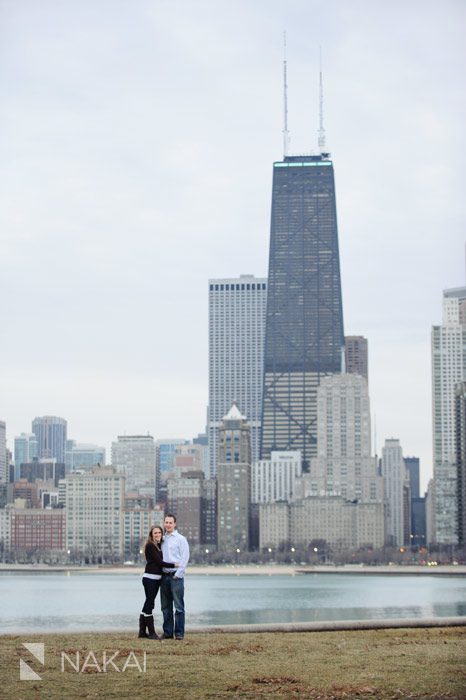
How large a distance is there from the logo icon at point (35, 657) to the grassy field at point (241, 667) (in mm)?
111

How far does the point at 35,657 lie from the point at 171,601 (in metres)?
5.07

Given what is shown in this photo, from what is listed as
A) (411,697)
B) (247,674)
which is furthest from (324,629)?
(411,697)

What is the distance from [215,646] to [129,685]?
5.22 meters

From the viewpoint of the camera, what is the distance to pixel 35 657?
25.5 metres

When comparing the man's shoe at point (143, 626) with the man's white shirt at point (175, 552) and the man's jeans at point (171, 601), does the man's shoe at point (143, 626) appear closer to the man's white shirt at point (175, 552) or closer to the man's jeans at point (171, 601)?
the man's jeans at point (171, 601)

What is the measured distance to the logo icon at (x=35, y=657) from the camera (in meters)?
23.1

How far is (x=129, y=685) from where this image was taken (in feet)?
73.9

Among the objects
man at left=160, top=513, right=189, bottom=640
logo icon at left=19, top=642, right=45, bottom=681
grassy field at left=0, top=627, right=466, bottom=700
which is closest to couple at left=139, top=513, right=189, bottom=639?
man at left=160, top=513, right=189, bottom=640

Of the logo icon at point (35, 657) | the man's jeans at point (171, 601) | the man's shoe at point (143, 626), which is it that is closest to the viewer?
→ the logo icon at point (35, 657)

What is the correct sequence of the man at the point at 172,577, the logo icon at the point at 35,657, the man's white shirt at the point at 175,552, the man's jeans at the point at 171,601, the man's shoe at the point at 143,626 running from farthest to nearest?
the man's white shirt at the point at 175,552, the man at the point at 172,577, the man's jeans at the point at 171,601, the man's shoe at the point at 143,626, the logo icon at the point at 35,657

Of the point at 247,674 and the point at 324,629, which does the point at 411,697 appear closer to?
Result: the point at 247,674

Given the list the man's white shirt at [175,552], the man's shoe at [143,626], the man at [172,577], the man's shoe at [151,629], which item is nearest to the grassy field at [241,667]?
the man's shoe at [143,626]

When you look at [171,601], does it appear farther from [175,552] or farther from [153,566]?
[175,552]

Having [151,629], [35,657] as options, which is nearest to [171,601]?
[151,629]
